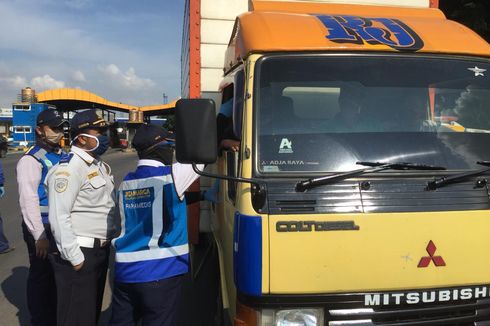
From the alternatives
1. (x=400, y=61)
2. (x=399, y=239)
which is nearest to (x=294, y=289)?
(x=399, y=239)

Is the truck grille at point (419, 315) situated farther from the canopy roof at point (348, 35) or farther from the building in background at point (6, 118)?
the building in background at point (6, 118)

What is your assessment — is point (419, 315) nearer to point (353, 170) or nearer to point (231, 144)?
point (353, 170)

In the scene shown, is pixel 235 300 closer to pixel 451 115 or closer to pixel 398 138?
pixel 398 138

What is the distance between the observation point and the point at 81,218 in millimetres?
2871

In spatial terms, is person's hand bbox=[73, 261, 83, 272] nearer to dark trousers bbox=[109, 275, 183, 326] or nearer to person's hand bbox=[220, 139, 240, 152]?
dark trousers bbox=[109, 275, 183, 326]

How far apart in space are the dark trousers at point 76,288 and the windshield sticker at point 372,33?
7.05ft

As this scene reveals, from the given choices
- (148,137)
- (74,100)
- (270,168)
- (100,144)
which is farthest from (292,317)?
(74,100)

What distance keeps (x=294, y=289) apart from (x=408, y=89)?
4.53 ft

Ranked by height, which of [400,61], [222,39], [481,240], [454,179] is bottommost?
[481,240]

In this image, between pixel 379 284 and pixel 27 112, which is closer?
pixel 379 284

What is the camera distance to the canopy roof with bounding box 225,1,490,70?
2555 millimetres

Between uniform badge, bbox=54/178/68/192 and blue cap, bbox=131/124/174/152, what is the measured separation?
487mm

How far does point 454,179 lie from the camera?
226 centimetres

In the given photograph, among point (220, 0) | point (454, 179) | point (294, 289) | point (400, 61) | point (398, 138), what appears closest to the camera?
point (294, 289)
